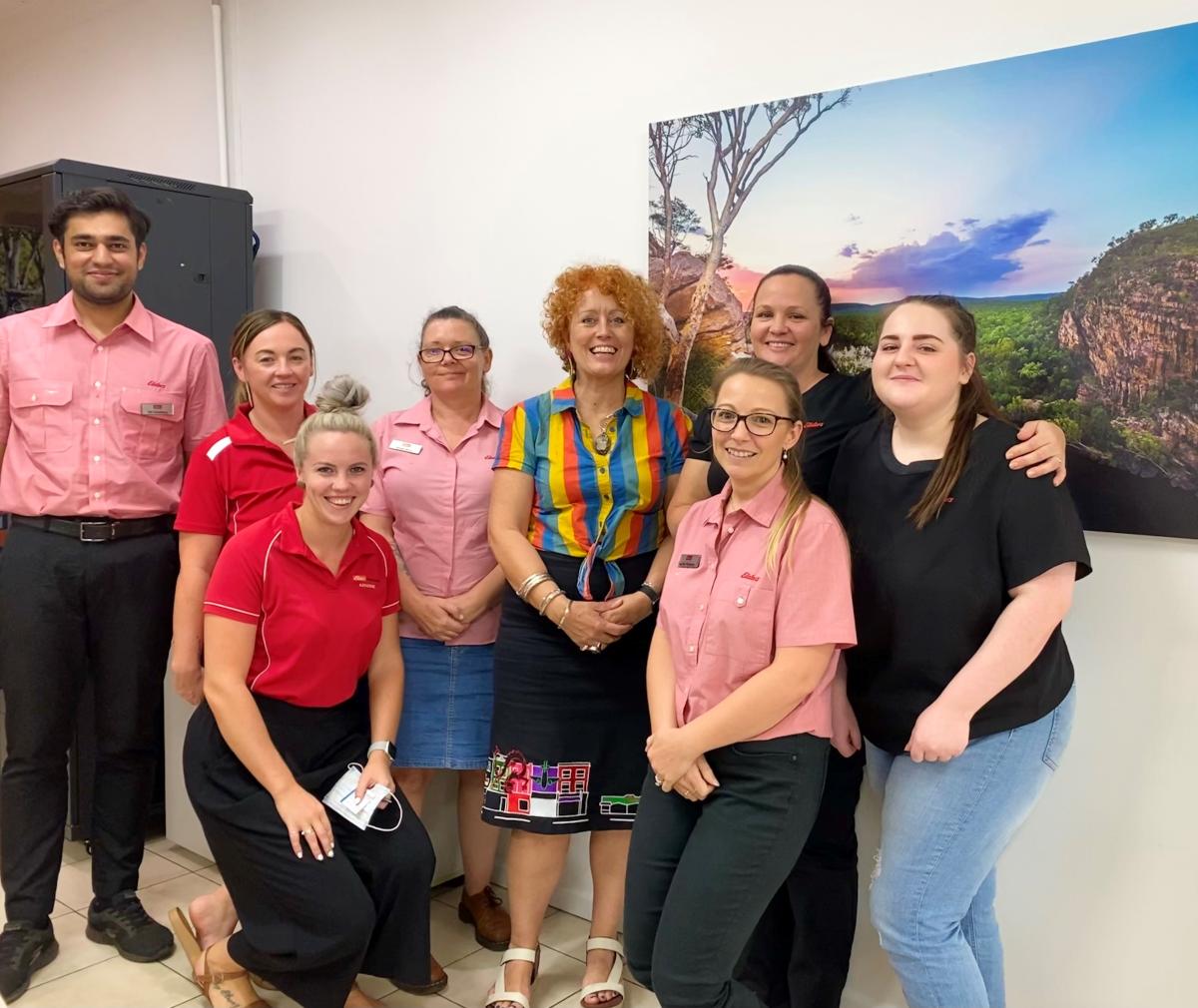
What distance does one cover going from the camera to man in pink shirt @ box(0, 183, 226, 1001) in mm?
2385

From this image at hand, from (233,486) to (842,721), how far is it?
148cm

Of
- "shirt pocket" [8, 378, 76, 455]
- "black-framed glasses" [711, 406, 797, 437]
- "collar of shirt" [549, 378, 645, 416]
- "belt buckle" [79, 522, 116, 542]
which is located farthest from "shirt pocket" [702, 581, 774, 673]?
"shirt pocket" [8, 378, 76, 455]

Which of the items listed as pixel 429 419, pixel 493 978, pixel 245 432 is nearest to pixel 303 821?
pixel 493 978

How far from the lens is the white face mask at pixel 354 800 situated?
2104mm

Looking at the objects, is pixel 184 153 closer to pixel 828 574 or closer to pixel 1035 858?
pixel 828 574

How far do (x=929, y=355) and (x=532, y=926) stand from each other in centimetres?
160

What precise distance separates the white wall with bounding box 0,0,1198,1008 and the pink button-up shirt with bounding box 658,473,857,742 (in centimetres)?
64

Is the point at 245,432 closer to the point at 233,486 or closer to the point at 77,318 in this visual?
the point at 233,486

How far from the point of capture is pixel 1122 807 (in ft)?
6.48

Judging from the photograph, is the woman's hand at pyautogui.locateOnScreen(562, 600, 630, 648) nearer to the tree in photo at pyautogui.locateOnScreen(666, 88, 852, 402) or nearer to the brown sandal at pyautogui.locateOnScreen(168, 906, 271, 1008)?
the tree in photo at pyautogui.locateOnScreen(666, 88, 852, 402)

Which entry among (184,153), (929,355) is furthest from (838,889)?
(184,153)

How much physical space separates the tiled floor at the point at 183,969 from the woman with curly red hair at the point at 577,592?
0.16 metres

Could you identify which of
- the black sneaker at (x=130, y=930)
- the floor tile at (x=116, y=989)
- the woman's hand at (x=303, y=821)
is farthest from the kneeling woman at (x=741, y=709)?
the black sneaker at (x=130, y=930)

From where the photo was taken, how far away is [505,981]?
230 centimetres
